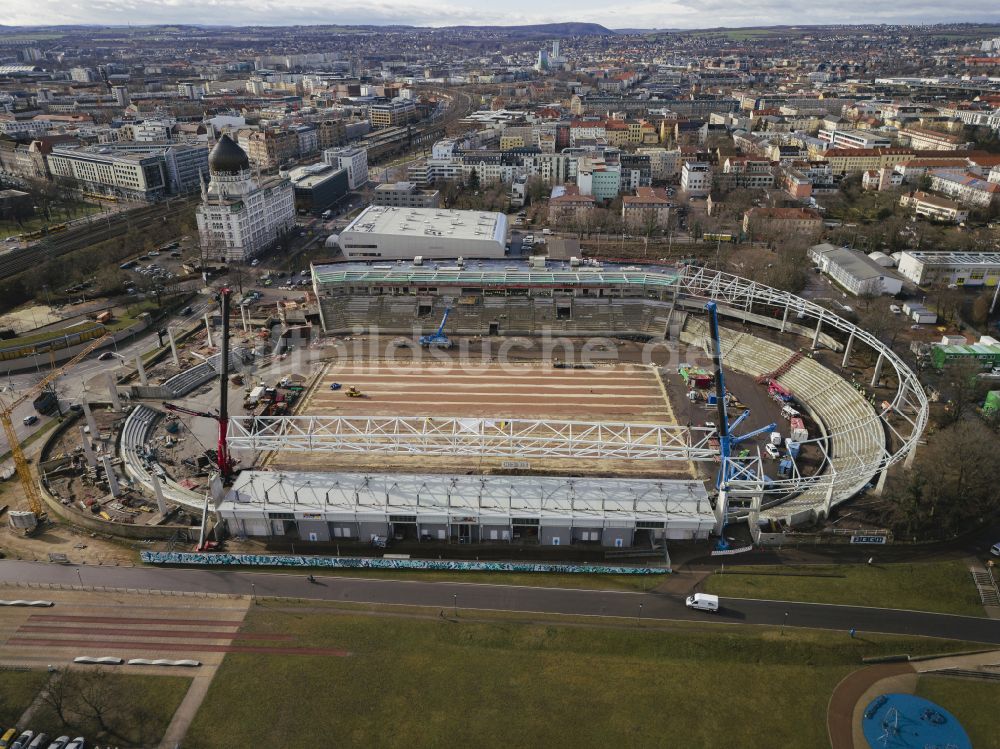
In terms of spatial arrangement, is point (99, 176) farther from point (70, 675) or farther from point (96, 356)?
point (70, 675)

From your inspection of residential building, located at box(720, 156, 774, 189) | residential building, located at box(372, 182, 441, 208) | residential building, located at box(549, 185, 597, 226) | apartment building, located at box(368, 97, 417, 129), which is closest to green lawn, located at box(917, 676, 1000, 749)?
residential building, located at box(549, 185, 597, 226)

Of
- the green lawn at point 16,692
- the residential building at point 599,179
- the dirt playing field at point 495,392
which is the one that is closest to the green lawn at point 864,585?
the dirt playing field at point 495,392

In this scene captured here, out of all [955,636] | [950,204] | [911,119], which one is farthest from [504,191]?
[911,119]

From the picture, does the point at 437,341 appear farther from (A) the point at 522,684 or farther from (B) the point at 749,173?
(B) the point at 749,173

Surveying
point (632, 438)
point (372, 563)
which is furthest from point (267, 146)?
point (372, 563)

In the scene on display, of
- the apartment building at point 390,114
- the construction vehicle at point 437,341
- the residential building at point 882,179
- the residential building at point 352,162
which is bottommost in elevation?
the construction vehicle at point 437,341

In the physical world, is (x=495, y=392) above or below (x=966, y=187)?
below

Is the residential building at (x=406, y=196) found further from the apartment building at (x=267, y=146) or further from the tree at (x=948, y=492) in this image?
the tree at (x=948, y=492)
